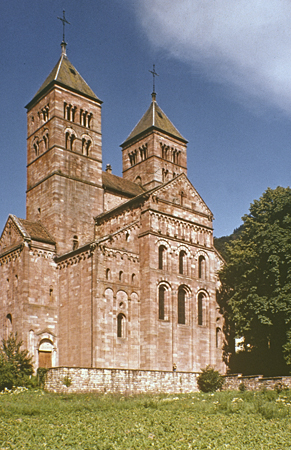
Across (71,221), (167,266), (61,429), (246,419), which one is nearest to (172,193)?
(167,266)

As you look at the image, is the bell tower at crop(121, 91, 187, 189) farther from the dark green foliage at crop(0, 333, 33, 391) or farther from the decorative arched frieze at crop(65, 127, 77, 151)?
the dark green foliage at crop(0, 333, 33, 391)

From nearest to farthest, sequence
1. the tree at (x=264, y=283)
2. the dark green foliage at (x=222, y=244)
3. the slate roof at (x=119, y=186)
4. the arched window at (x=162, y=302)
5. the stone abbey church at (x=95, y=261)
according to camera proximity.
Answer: the tree at (x=264, y=283)
the stone abbey church at (x=95, y=261)
the arched window at (x=162, y=302)
the slate roof at (x=119, y=186)
the dark green foliage at (x=222, y=244)

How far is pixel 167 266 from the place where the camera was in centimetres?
4328

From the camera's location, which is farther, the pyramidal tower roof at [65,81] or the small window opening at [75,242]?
the pyramidal tower roof at [65,81]

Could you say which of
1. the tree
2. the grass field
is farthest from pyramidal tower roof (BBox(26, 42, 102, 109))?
the grass field

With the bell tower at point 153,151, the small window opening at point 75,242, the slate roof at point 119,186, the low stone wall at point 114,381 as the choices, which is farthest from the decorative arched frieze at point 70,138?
the low stone wall at point 114,381

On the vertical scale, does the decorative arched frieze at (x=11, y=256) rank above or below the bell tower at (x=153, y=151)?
below

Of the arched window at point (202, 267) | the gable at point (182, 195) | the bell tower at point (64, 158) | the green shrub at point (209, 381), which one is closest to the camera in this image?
the green shrub at point (209, 381)

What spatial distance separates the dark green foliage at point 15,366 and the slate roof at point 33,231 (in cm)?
804

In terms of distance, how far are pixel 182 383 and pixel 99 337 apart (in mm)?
6739

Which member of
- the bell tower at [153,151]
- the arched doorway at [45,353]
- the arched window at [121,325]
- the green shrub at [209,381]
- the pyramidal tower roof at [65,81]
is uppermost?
the pyramidal tower roof at [65,81]

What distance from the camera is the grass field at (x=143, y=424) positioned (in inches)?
726

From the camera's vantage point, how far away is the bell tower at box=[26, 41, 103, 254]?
153 feet

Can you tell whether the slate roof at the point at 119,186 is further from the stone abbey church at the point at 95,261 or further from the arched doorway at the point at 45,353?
the arched doorway at the point at 45,353
